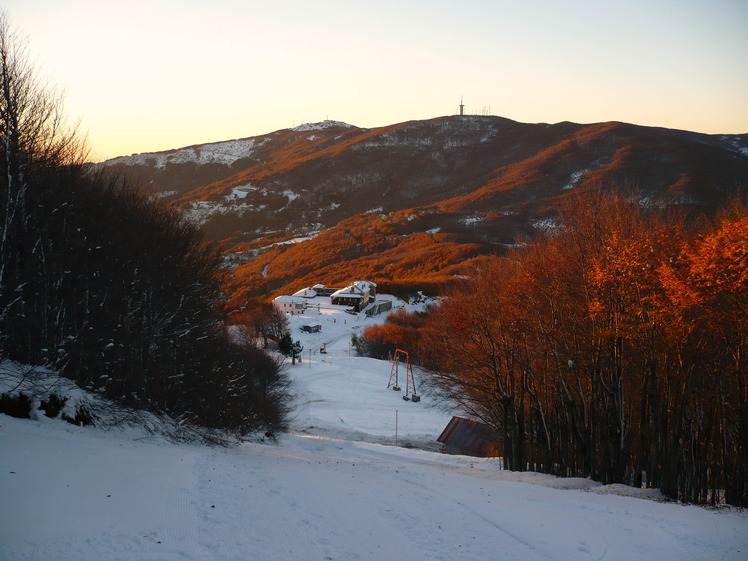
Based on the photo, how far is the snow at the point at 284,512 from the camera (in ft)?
24.8

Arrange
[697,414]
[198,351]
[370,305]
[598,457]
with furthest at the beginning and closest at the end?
[370,305] → [198,351] → [598,457] → [697,414]

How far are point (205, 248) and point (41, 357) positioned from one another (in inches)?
508

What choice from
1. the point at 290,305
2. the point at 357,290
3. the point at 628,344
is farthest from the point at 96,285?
the point at 357,290

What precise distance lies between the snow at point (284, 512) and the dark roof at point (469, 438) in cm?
1623

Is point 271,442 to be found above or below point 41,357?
below

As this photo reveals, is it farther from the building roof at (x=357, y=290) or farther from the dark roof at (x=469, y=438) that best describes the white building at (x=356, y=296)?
the dark roof at (x=469, y=438)

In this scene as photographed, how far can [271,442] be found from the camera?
2433cm

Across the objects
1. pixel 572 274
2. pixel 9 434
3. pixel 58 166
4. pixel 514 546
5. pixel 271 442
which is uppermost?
pixel 58 166

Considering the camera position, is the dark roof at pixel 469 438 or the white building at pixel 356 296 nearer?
the dark roof at pixel 469 438

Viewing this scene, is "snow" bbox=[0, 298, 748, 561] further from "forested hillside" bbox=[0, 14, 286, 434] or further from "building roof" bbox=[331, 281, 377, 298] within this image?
"building roof" bbox=[331, 281, 377, 298]

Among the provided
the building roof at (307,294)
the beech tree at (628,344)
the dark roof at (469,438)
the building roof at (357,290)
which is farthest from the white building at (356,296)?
the beech tree at (628,344)

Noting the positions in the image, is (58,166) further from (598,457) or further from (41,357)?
(598,457)

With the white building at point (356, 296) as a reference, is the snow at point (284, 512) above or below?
below

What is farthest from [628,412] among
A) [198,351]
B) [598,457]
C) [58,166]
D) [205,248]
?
[58,166]
